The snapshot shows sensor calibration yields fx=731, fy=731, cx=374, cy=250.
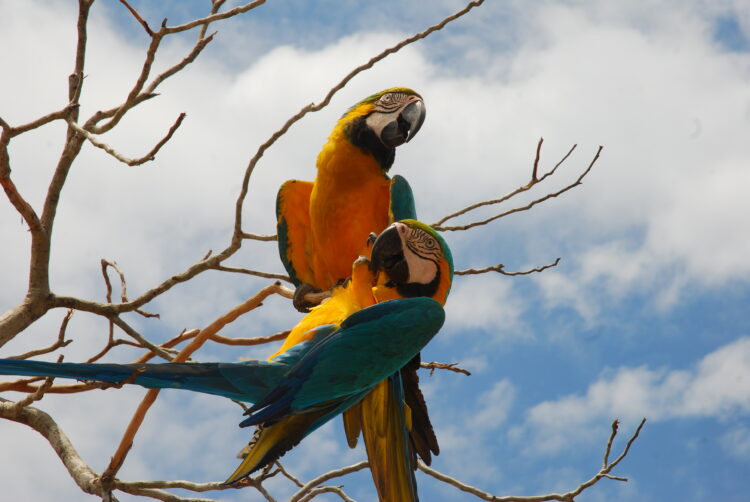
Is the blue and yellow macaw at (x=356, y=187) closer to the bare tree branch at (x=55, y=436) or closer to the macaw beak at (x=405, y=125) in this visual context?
the macaw beak at (x=405, y=125)

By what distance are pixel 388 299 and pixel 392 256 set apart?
0.52 ft

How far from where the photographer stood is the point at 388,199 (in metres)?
3.61

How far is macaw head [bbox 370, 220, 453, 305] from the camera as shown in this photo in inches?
103

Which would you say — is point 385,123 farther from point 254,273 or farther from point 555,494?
point 555,494

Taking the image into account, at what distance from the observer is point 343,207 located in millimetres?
3543

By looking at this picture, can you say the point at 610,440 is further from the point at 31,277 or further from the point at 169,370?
the point at 31,277

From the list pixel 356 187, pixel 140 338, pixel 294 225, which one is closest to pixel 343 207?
pixel 356 187

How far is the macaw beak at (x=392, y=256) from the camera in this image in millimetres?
2627

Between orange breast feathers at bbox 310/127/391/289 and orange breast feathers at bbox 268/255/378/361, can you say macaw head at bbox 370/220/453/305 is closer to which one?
orange breast feathers at bbox 268/255/378/361

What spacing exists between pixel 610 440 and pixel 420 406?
1.70 m

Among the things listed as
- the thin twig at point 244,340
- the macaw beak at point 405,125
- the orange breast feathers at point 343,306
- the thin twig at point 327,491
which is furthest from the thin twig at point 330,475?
the macaw beak at point 405,125

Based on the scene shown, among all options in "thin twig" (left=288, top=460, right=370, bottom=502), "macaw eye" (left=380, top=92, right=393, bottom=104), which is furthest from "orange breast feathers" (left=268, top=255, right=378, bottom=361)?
"thin twig" (left=288, top=460, right=370, bottom=502)

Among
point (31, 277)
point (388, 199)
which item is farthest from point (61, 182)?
point (388, 199)

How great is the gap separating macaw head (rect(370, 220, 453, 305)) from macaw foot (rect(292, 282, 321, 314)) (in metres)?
1.04
